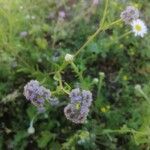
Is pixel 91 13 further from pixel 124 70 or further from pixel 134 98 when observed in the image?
pixel 134 98

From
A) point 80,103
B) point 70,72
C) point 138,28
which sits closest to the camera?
point 80,103

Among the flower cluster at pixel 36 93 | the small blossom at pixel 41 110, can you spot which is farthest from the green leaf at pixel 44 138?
the flower cluster at pixel 36 93

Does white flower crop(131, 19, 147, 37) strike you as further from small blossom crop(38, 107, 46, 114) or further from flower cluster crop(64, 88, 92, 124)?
flower cluster crop(64, 88, 92, 124)

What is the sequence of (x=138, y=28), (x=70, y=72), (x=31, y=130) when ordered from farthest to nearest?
1. (x=138, y=28)
2. (x=70, y=72)
3. (x=31, y=130)

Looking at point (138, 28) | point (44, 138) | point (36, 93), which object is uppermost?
point (138, 28)

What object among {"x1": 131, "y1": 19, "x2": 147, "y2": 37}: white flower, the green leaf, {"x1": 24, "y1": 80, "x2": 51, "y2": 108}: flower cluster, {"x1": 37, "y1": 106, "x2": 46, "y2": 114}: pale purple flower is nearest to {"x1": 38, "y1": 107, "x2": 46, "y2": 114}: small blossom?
{"x1": 37, "y1": 106, "x2": 46, "y2": 114}: pale purple flower

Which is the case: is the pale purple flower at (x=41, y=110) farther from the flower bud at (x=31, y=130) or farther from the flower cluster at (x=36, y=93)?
the flower cluster at (x=36, y=93)

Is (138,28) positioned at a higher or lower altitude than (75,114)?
higher

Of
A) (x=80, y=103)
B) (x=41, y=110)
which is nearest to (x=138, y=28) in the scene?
(x=41, y=110)

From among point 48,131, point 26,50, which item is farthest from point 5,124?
point 26,50

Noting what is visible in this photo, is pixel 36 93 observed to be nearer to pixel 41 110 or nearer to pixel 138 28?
pixel 41 110

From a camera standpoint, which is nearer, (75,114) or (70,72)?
(75,114)
